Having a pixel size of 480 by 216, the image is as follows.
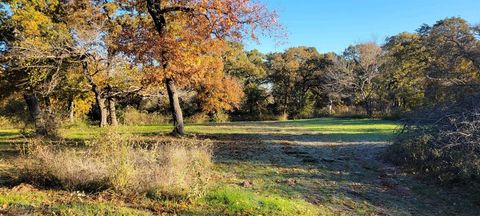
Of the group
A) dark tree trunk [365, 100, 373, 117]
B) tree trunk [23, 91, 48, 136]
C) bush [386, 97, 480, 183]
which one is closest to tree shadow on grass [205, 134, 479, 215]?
bush [386, 97, 480, 183]

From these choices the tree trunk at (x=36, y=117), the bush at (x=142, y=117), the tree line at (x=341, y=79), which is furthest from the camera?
the tree line at (x=341, y=79)

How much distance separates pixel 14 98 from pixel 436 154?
2299 cm

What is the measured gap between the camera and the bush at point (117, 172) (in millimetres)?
5543

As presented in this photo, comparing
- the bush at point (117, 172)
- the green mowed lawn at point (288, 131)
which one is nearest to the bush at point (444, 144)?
the green mowed lawn at point (288, 131)

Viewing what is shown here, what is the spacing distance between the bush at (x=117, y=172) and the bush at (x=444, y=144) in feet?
16.4

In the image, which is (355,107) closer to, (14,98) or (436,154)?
(14,98)

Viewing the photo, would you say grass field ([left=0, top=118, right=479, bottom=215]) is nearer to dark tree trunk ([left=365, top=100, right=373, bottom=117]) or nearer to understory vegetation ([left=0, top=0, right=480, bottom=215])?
understory vegetation ([left=0, top=0, right=480, bottom=215])

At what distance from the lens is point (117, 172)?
5.59m

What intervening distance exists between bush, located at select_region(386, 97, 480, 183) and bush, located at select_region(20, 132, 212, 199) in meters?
5.01

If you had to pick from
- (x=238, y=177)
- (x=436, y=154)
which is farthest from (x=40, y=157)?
(x=436, y=154)

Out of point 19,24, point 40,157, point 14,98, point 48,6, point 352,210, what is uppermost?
point 48,6

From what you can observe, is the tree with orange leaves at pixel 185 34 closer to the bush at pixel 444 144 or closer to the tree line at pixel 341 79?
the bush at pixel 444 144

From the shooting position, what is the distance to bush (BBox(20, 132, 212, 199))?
5543mm

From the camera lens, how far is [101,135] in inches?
263
